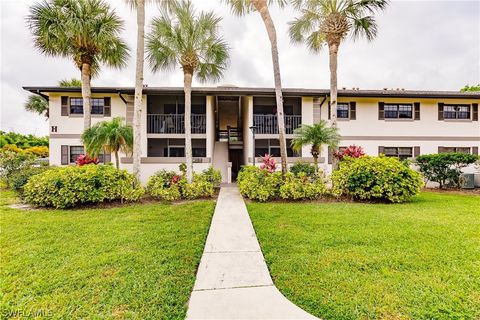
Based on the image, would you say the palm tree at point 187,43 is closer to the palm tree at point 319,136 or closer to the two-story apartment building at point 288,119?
the two-story apartment building at point 288,119

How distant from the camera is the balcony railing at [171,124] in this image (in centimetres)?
1609

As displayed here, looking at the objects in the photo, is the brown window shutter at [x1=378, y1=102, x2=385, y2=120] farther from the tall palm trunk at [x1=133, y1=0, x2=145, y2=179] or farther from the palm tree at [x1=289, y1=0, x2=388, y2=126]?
the tall palm trunk at [x1=133, y1=0, x2=145, y2=179]

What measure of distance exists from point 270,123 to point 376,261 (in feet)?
41.5

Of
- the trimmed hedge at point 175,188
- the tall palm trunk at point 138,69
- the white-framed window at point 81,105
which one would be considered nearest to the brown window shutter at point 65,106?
the white-framed window at point 81,105

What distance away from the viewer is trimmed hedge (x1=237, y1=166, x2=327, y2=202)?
955 cm

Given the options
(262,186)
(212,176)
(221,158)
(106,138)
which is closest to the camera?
(262,186)

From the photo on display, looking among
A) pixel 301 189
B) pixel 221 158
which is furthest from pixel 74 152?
pixel 301 189

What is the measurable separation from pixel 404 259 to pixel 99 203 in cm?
996

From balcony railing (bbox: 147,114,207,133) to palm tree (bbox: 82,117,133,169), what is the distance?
4.87m

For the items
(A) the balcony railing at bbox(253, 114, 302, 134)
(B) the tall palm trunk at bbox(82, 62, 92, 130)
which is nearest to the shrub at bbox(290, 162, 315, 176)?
(A) the balcony railing at bbox(253, 114, 302, 134)

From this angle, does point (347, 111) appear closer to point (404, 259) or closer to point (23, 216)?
point (404, 259)

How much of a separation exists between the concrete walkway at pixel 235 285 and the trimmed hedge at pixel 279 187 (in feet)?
12.1

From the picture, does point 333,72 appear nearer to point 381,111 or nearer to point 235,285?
point 381,111

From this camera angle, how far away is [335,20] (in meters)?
11.2
